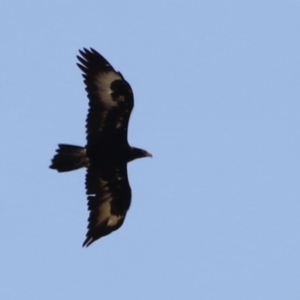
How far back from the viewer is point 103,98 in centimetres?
2361

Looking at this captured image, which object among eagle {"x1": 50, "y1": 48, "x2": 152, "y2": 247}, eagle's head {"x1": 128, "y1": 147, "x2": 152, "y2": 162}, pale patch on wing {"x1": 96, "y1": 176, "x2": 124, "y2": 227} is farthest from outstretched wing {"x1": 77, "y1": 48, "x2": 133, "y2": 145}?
pale patch on wing {"x1": 96, "y1": 176, "x2": 124, "y2": 227}

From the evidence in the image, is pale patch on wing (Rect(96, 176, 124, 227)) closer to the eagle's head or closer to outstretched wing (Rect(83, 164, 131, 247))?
outstretched wing (Rect(83, 164, 131, 247))

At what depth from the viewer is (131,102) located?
23.7 m

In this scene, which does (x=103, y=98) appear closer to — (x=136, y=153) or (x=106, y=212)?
(x=136, y=153)

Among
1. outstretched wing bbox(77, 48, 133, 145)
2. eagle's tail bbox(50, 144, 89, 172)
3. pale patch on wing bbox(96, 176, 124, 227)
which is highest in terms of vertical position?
outstretched wing bbox(77, 48, 133, 145)

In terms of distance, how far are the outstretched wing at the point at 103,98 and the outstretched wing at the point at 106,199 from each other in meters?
0.76

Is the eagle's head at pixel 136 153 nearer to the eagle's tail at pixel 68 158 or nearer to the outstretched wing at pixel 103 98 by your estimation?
the outstretched wing at pixel 103 98

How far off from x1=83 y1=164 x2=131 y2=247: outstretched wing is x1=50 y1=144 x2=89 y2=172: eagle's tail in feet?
1.61

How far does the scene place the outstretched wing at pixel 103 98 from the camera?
2344 centimetres

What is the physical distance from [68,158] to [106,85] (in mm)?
1457

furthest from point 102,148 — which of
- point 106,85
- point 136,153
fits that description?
point 106,85

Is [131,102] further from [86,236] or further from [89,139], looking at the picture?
[86,236]

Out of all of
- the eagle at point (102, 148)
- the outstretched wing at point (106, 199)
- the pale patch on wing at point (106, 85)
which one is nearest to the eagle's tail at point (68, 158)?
the eagle at point (102, 148)

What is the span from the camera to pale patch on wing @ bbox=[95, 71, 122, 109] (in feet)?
77.0
